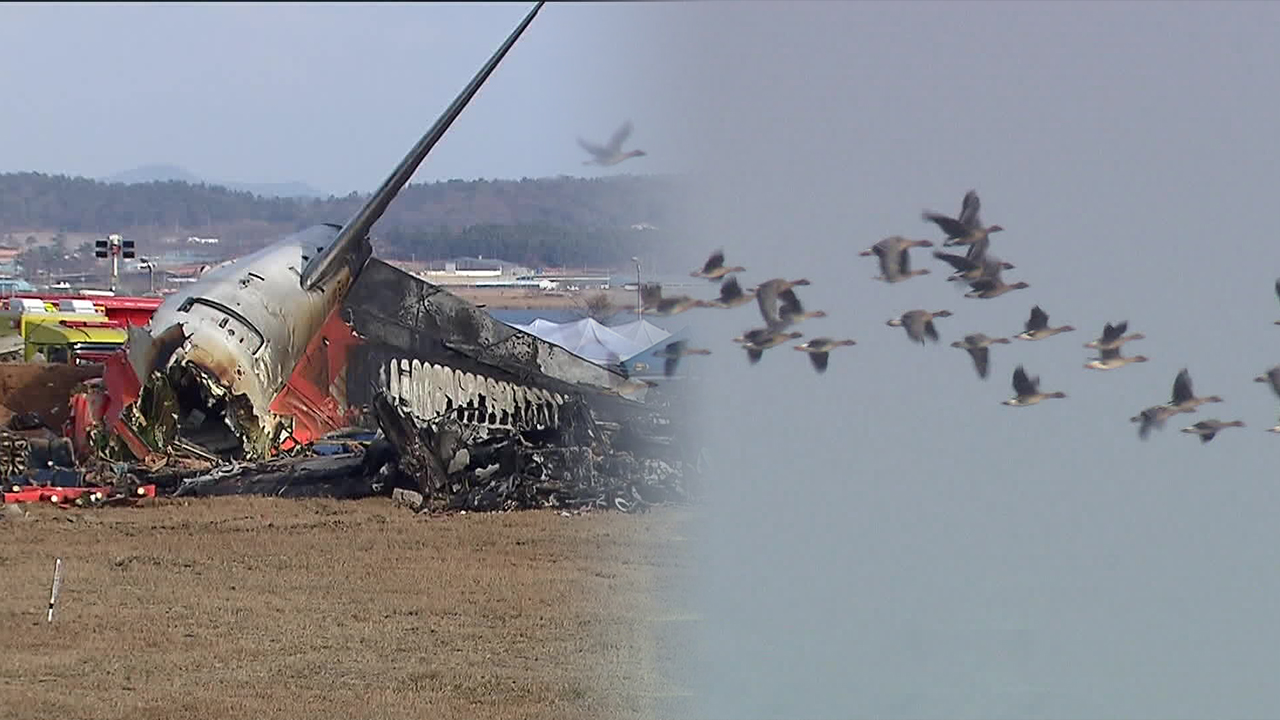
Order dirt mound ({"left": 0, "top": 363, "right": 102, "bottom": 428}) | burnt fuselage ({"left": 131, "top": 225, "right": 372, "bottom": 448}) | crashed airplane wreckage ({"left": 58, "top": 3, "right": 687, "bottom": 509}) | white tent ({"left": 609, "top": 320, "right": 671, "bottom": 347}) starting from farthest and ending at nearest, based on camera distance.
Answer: dirt mound ({"left": 0, "top": 363, "right": 102, "bottom": 428})
burnt fuselage ({"left": 131, "top": 225, "right": 372, "bottom": 448})
crashed airplane wreckage ({"left": 58, "top": 3, "right": 687, "bottom": 509})
white tent ({"left": 609, "top": 320, "right": 671, "bottom": 347})

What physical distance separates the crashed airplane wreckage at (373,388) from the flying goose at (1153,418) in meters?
7.97

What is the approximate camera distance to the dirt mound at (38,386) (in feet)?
111

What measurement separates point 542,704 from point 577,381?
671 inches

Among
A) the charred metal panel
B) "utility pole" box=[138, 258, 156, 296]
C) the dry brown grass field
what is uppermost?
"utility pole" box=[138, 258, 156, 296]

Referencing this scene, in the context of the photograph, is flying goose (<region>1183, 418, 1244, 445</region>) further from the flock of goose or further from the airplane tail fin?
the airplane tail fin

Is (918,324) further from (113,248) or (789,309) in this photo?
(113,248)

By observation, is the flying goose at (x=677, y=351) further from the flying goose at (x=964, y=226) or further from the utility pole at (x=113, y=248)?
the utility pole at (x=113, y=248)

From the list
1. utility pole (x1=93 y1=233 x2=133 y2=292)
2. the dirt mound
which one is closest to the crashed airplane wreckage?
utility pole (x1=93 y1=233 x2=133 y2=292)

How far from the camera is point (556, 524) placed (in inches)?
930

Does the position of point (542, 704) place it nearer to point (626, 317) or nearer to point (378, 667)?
point (378, 667)

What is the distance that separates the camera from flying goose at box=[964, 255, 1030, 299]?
17.3 m

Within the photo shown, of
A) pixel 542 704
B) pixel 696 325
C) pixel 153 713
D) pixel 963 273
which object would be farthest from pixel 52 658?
pixel 963 273

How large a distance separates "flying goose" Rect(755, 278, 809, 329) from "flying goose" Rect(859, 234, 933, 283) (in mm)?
789

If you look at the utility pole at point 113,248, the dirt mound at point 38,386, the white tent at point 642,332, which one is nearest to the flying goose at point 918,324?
the white tent at point 642,332
